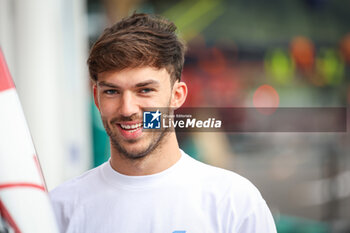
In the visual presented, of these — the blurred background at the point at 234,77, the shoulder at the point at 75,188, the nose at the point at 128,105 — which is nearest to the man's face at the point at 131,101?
the nose at the point at 128,105

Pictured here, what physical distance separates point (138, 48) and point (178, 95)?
11 cm

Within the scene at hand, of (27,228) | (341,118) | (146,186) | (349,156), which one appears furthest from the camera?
(349,156)

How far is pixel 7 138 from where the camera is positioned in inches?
26.1

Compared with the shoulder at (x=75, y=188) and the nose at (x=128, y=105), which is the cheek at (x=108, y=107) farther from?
the shoulder at (x=75, y=188)

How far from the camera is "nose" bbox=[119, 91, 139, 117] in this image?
690 mm

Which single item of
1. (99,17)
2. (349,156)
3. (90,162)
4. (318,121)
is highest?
(99,17)

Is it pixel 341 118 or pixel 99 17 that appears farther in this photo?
pixel 99 17

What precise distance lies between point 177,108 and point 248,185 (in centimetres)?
19

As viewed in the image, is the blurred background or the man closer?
the man

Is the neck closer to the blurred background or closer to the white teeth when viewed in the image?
the white teeth

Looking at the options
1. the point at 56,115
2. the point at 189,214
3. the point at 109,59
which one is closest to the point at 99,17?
the point at 56,115

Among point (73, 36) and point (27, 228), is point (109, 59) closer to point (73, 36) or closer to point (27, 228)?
point (27, 228)

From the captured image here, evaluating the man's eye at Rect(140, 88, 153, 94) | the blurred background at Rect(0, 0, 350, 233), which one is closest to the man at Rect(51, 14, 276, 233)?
the man's eye at Rect(140, 88, 153, 94)

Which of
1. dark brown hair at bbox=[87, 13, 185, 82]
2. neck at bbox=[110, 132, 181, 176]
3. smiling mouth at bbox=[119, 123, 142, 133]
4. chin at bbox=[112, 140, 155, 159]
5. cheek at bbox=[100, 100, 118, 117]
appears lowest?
neck at bbox=[110, 132, 181, 176]
